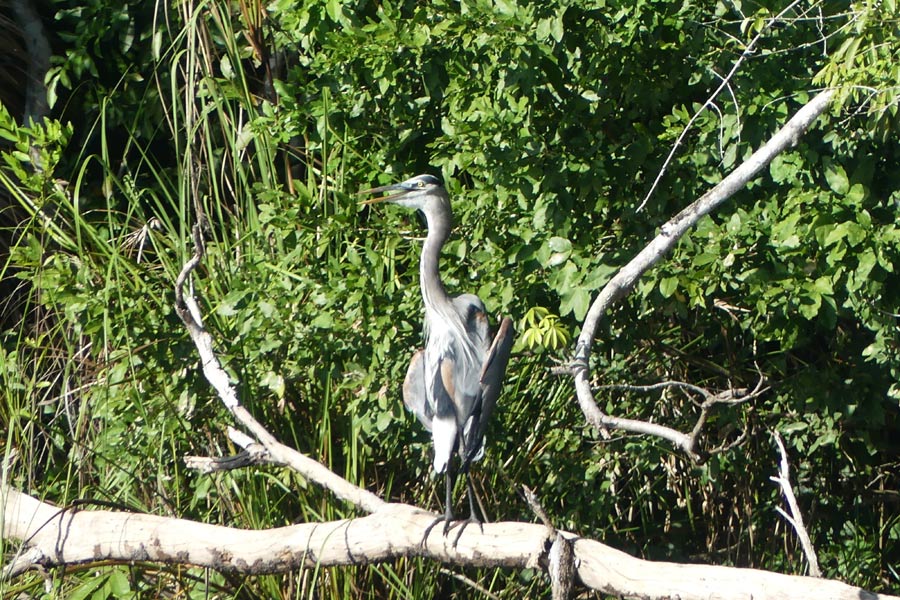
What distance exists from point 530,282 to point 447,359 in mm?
353

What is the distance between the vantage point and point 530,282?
332 centimetres

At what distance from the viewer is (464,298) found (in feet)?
11.4

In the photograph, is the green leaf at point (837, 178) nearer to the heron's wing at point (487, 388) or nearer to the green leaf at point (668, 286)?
the green leaf at point (668, 286)

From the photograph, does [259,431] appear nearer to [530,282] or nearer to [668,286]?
[530,282]

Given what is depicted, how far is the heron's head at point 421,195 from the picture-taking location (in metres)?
3.36

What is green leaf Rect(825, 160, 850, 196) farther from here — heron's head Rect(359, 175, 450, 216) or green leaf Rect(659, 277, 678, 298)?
heron's head Rect(359, 175, 450, 216)

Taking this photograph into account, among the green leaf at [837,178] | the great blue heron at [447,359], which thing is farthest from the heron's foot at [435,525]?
the green leaf at [837,178]

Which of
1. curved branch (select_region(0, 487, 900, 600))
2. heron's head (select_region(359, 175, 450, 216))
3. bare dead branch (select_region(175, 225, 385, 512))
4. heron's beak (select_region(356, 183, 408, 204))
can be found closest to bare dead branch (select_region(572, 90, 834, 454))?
curved branch (select_region(0, 487, 900, 600))

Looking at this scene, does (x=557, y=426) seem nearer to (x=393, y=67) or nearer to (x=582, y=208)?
(x=582, y=208)

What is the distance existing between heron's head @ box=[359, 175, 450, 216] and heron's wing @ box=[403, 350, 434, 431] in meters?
0.46

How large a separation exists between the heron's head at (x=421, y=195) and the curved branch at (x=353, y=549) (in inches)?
39.9

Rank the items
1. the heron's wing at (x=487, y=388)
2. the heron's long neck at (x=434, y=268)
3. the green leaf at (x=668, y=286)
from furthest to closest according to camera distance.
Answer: the heron's long neck at (x=434, y=268) < the heron's wing at (x=487, y=388) < the green leaf at (x=668, y=286)

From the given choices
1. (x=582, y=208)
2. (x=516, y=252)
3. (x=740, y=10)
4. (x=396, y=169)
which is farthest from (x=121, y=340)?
(x=740, y=10)

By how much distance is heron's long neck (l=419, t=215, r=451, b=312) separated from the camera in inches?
132
